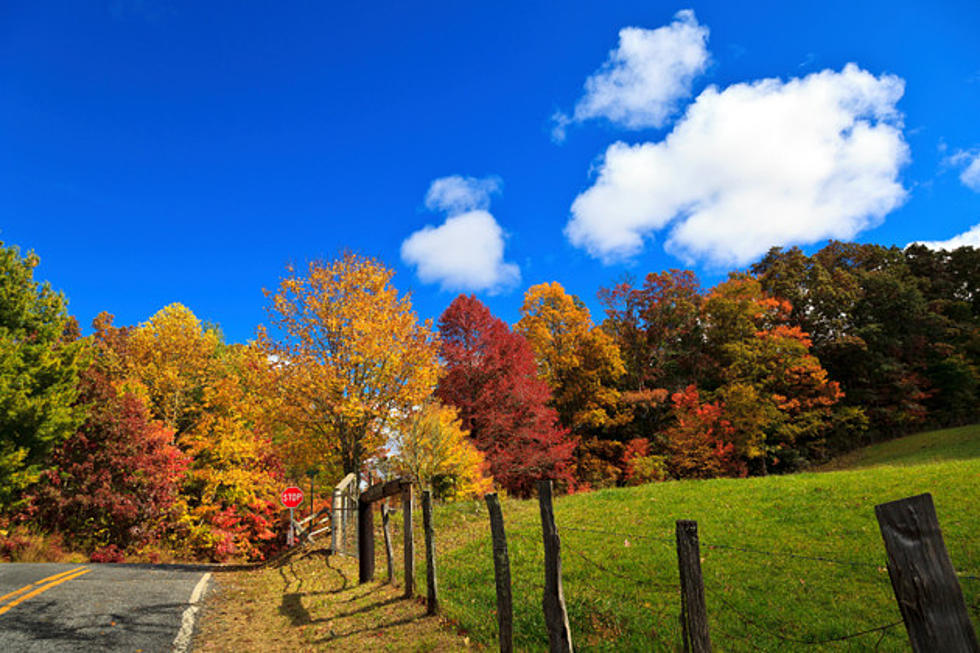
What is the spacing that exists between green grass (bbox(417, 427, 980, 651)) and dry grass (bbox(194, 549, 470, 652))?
2.07 ft

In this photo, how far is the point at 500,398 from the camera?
28.5 metres

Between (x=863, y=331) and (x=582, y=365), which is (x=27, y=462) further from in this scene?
(x=863, y=331)

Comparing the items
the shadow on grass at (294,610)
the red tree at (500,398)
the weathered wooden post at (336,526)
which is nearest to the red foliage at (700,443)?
the red tree at (500,398)

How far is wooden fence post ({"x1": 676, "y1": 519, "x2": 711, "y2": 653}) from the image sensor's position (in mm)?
4227

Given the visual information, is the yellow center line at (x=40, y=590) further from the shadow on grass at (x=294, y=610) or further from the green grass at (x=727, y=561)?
the green grass at (x=727, y=561)

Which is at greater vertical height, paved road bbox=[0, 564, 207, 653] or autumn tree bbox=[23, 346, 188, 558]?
autumn tree bbox=[23, 346, 188, 558]

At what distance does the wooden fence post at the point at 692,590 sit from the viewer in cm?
423

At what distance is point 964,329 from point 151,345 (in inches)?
2275

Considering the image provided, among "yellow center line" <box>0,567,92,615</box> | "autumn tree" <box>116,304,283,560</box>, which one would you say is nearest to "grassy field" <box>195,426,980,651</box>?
"yellow center line" <box>0,567,92,615</box>

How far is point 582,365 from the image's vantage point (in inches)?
1371

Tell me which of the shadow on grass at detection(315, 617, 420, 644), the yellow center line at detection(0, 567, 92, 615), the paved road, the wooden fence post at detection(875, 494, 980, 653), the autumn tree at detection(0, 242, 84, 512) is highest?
the autumn tree at detection(0, 242, 84, 512)

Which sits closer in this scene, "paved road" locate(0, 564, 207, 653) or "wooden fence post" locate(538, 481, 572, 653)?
"wooden fence post" locate(538, 481, 572, 653)

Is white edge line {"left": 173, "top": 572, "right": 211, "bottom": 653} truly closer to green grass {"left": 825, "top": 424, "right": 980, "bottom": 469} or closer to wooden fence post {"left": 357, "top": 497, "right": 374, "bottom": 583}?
wooden fence post {"left": 357, "top": 497, "right": 374, "bottom": 583}

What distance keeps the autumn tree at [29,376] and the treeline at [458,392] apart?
3.3 inches
